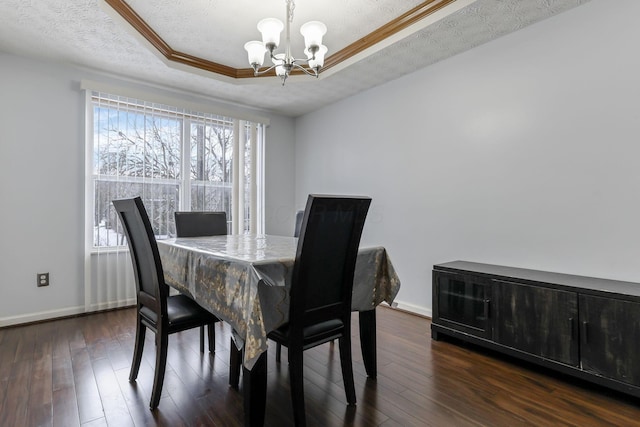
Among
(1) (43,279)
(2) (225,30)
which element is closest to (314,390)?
(2) (225,30)

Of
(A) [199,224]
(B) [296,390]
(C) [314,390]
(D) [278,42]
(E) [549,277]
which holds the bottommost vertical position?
(C) [314,390]

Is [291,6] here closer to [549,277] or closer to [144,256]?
[144,256]

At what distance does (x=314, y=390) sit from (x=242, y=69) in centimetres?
309

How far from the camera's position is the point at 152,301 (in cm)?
174

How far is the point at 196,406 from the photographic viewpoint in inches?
65.9

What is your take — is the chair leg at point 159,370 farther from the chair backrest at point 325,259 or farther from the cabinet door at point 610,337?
the cabinet door at point 610,337

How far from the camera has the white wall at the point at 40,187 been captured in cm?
287

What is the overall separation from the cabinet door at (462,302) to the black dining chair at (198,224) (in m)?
1.92

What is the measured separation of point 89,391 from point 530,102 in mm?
3429

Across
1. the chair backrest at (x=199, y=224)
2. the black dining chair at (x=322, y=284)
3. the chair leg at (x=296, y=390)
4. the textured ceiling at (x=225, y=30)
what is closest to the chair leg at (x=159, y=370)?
the black dining chair at (x=322, y=284)

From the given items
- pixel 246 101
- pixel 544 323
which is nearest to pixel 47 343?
pixel 246 101

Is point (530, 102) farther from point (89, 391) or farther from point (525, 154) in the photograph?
point (89, 391)

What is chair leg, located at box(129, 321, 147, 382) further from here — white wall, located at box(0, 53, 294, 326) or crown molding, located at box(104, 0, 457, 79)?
crown molding, located at box(104, 0, 457, 79)

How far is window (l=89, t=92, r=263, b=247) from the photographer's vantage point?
10.8 ft
